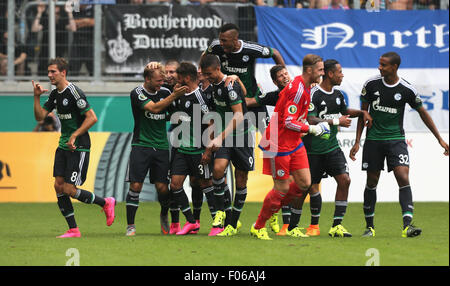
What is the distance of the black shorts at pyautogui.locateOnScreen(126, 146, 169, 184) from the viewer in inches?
422

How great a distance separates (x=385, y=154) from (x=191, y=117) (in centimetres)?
247

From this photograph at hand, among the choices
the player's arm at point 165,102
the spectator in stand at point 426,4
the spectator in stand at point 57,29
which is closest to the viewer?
the player's arm at point 165,102

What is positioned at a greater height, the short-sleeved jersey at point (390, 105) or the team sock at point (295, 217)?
the short-sleeved jersey at point (390, 105)

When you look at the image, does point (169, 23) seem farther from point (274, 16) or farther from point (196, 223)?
point (196, 223)

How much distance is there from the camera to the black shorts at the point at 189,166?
Answer: 1086 cm

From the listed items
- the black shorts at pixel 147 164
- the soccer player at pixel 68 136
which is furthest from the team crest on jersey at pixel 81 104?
the black shorts at pixel 147 164

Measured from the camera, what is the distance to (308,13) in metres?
19.4

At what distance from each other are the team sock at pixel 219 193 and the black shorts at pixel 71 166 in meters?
1.64

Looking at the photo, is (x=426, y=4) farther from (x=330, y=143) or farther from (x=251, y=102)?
(x=330, y=143)

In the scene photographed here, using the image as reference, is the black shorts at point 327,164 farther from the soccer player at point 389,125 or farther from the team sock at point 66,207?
the team sock at point 66,207

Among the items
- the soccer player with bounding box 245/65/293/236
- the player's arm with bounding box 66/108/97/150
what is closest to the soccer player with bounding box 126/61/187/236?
the player's arm with bounding box 66/108/97/150

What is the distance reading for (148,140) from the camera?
35.3ft

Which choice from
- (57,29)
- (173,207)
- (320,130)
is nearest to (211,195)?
(173,207)

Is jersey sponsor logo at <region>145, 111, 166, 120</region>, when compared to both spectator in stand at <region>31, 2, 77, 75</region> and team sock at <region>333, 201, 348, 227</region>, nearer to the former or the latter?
team sock at <region>333, 201, 348, 227</region>
